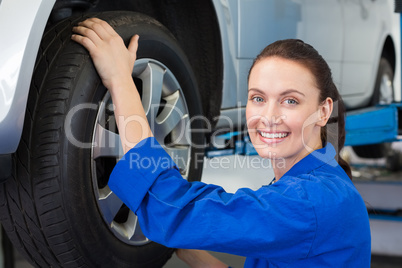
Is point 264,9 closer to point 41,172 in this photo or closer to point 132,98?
point 132,98

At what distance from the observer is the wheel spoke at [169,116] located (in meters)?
1.35

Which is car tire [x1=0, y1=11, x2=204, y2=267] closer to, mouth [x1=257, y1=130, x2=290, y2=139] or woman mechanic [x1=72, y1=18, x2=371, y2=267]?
woman mechanic [x1=72, y1=18, x2=371, y2=267]

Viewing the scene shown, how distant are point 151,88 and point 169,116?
0.13 metres

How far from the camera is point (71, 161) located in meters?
1.05

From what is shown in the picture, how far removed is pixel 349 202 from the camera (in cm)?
90

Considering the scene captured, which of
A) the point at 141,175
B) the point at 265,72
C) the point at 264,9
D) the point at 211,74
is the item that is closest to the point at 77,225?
the point at 141,175

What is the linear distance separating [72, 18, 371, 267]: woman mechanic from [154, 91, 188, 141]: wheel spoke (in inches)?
11.5

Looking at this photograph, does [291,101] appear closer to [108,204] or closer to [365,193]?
[108,204]

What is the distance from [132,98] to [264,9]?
82cm

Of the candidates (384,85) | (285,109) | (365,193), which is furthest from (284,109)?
(384,85)

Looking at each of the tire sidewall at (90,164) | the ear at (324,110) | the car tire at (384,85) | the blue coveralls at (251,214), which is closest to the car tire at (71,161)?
the tire sidewall at (90,164)

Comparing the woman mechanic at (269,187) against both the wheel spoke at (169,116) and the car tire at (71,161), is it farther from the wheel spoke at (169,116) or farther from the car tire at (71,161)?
the wheel spoke at (169,116)

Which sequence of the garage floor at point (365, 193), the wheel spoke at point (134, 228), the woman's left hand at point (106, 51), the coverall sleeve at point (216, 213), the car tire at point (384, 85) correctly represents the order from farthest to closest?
the car tire at point (384, 85) < the garage floor at point (365, 193) < the wheel spoke at point (134, 228) < the woman's left hand at point (106, 51) < the coverall sleeve at point (216, 213)

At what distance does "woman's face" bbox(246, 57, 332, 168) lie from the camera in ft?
3.14
